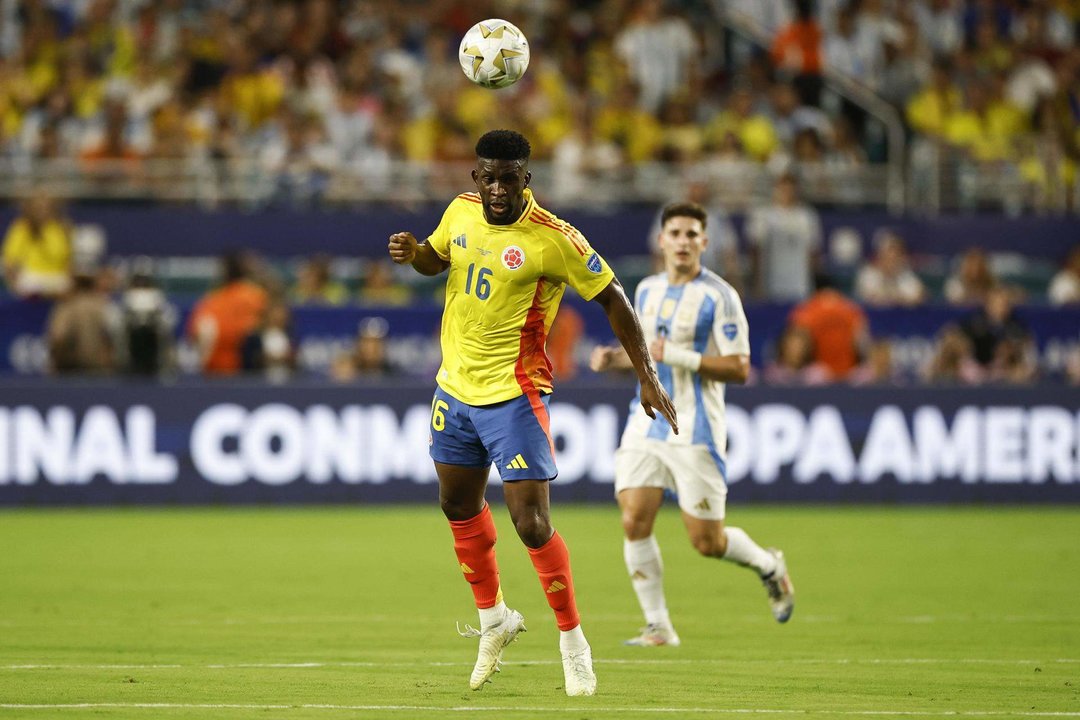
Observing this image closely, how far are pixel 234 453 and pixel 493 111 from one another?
19.6 feet

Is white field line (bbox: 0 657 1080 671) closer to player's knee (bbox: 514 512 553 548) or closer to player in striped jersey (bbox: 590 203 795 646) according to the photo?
player in striped jersey (bbox: 590 203 795 646)

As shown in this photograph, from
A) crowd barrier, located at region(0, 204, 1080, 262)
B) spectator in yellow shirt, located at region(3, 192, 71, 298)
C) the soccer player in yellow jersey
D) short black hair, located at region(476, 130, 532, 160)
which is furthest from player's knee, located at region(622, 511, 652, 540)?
spectator in yellow shirt, located at region(3, 192, 71, 298)

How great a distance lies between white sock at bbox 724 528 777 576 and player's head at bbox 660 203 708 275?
157 cm

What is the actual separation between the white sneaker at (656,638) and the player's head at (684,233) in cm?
205

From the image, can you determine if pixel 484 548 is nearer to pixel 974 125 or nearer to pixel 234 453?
pixel 234 453

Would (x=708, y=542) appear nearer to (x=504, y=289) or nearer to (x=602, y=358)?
(x=602, y=358)

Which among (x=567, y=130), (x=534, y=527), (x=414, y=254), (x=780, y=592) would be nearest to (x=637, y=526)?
(x=780, y=592)

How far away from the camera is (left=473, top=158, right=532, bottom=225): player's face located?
7.61m

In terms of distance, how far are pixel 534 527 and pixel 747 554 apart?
2640 millimetres

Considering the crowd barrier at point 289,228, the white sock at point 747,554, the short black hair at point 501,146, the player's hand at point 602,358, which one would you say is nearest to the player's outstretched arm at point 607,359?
the player's hand at point 602,358

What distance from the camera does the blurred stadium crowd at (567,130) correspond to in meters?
18.3

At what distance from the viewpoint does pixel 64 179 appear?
1950cm

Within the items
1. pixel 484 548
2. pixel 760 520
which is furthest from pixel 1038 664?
pixel 760 520

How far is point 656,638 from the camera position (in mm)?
9586
